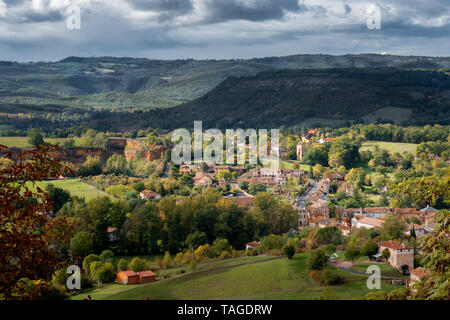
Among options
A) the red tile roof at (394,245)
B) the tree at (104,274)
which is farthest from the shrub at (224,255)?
the red tile roof at (394,245)

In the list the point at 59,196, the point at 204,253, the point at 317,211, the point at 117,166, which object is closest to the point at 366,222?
the point at 317,211

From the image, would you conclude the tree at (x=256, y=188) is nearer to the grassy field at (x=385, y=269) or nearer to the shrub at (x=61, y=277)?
the grassy field at (x=385, y=269)

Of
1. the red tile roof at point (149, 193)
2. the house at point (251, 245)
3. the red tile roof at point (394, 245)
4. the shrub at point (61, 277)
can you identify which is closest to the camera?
the shrub at point (61, 277)

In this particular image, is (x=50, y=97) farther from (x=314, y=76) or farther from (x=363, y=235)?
(x=363, y=235)

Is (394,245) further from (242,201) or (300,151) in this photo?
(300,151)

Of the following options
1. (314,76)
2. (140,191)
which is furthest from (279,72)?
(140,191)

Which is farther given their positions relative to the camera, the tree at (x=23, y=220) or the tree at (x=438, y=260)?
the tree at (x=438, y=260)
